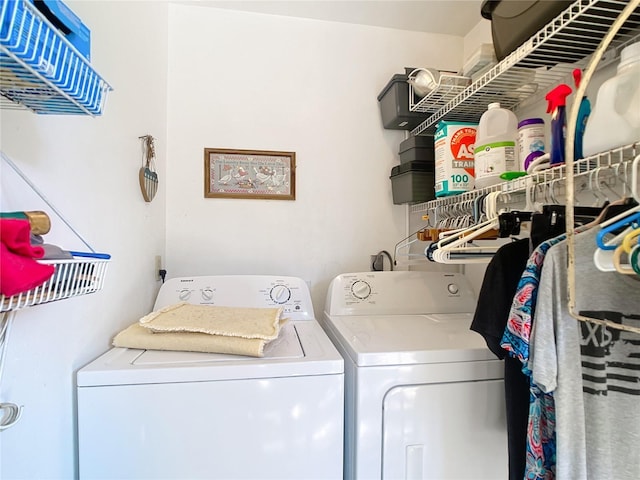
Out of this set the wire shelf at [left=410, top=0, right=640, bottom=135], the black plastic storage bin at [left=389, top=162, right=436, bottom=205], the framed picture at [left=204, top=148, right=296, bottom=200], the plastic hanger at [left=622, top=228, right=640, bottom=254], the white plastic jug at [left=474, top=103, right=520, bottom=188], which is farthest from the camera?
the framed picture at [left=204, top=148, right=296, bottom=200]

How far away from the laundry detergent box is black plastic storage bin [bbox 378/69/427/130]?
31 cm

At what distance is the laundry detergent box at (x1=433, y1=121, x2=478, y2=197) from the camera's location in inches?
53.7

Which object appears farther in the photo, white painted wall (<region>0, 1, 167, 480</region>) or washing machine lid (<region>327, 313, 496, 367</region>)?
washing machine lid (<region>327, 313, 496, 367</region>)

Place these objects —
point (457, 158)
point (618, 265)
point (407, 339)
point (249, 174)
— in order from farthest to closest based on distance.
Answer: point (249, 174) < point (457, 158) < point (407, 339) < point (618, 265)

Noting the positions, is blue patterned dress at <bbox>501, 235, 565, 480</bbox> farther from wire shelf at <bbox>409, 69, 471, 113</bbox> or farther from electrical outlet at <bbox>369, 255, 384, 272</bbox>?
electrical outlet at <bbox>369, 255, 384, 272</bbox>

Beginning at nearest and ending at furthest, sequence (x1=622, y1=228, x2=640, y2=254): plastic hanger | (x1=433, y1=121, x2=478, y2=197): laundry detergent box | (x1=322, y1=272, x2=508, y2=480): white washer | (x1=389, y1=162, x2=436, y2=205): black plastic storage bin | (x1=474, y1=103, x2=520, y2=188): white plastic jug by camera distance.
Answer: (x1=622, y1=228, x2=640, y2=254): plastic hanger
(x1=322, y1=272, x2=508, y2=480): white washer
(x1=474, y1=103, x2=520, y2=188): white plastic jug
(x1=433, y1=121, x2=478, y2=197): laundry detergent box
(x1=389, y1=162, x2=436, y2=205): black plastic storage bin

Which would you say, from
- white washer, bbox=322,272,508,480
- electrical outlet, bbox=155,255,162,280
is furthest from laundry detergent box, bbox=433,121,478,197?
electrical outlet, bbox=155,255,162,280

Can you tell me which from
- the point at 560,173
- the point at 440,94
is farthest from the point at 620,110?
the point at 440,94

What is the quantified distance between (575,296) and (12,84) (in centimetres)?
114

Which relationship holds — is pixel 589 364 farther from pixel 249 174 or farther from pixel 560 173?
pixel 249 174

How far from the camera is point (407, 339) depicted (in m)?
1.14

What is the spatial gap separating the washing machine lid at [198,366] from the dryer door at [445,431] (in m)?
0.24

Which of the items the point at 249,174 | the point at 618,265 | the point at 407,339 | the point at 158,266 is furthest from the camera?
the point at 249,174

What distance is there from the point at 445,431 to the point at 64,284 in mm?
1047
